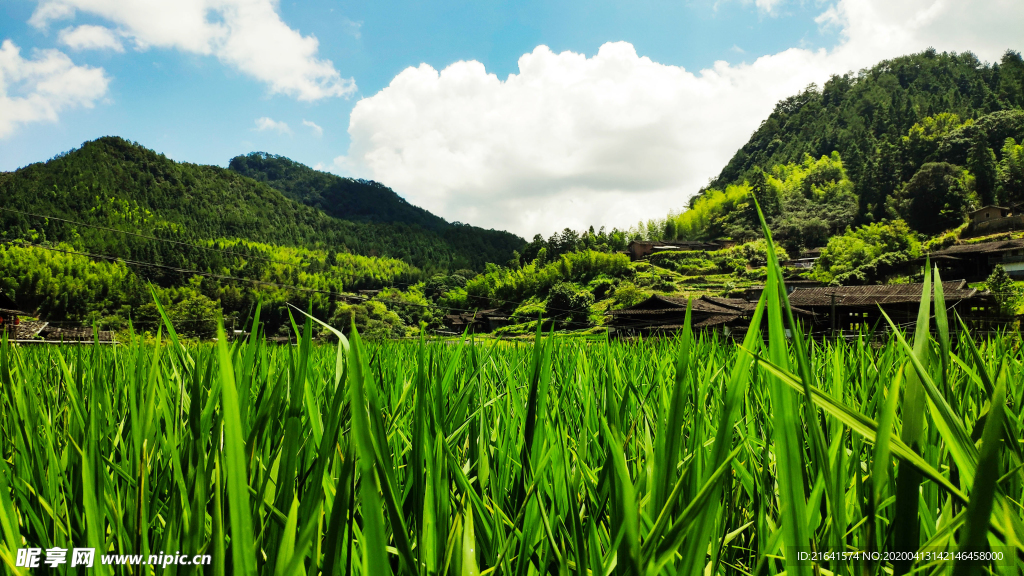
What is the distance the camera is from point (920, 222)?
45.7 meters

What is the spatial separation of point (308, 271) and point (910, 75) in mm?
92630

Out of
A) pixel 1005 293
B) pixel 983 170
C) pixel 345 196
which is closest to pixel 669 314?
pixel 1005 293

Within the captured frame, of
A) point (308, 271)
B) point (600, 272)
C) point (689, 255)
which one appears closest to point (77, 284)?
point (308, 271)

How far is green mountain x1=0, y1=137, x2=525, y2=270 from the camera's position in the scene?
186ft

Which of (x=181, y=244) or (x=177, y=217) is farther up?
(x=177, y=217)

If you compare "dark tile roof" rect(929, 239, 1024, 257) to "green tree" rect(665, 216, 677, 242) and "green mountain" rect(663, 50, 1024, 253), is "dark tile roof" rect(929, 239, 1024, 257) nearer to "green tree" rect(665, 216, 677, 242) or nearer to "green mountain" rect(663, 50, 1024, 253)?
"green mountain" rect(663, 50, 1024, 253)

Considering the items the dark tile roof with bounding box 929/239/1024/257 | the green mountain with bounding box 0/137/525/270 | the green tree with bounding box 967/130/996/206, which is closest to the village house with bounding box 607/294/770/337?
the dark tile roof with bounding box 929/239/1024/257

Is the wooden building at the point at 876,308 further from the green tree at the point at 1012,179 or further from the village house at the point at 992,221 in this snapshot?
the green tree at the point at 1012,179

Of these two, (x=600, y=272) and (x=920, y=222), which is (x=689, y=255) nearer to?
(x=600, y=272)

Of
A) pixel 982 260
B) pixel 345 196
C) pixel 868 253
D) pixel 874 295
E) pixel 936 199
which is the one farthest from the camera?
pixel 345 196

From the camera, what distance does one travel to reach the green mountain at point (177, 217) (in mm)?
56750

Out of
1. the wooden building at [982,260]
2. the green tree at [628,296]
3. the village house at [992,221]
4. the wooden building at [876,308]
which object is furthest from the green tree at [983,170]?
the green tree at [628,296]

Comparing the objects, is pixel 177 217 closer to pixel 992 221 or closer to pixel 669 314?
pixel 669 314

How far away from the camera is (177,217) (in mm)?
71875
